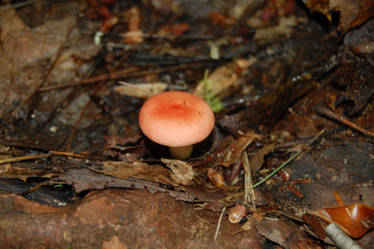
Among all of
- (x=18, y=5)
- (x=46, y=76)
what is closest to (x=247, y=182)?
(x=46, y=76)

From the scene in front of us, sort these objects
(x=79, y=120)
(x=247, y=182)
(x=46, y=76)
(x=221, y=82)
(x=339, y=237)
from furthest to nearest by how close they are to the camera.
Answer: (x=221, y=82)
(x=46, y=76)
(x=79, y=120)
(x=247, y=182)
(x=339, y=237)

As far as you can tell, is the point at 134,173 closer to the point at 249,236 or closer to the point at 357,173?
the point at 249,236

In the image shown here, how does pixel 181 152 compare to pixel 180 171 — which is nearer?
pixel 180 171

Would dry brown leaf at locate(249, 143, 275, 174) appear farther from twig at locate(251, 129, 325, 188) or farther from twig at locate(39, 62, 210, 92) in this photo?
twig at locate(39, 62, 210, 92)

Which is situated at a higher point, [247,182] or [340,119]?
[340,119]

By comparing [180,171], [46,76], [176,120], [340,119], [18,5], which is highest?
[18,5]

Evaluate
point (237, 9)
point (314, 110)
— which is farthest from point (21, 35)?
point (314, 110)

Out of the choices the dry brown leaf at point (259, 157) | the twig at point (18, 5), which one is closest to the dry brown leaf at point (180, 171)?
the dry brown leaf at point (259, 157)

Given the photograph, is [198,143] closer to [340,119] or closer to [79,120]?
[79,120]
